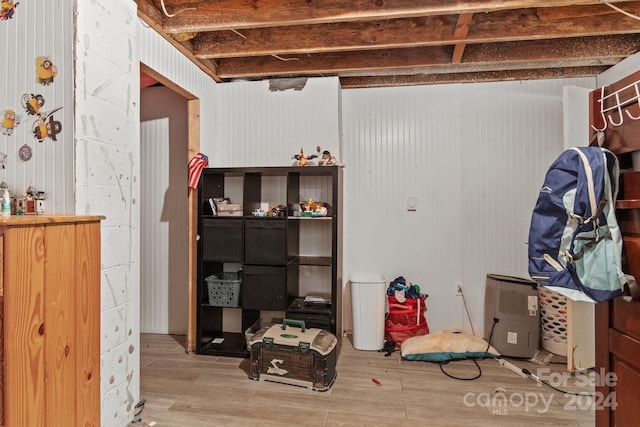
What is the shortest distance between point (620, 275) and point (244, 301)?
2304 millimetres

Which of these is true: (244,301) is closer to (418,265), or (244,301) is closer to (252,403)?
(252,403)

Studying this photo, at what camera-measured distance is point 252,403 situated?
203 centimetres

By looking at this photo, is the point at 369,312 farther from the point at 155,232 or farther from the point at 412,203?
the point at 155,232

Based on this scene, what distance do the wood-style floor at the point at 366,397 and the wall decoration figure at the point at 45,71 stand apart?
181cm

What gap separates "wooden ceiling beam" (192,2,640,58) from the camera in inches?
88.4

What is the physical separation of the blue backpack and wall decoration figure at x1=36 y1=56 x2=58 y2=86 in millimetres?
2191

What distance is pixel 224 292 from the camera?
274 centimetres

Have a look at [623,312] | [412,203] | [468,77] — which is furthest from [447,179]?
[623,312]

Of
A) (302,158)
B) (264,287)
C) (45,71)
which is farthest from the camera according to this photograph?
(302,158)

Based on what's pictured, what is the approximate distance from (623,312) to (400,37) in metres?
2.14

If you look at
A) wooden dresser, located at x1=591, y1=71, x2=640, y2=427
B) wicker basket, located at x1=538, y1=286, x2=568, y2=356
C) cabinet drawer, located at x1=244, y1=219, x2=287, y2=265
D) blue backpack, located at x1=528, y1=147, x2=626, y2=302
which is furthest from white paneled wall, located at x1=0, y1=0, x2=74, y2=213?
wicker basket, located at x1=538, y1=286, x2=568, y2=356

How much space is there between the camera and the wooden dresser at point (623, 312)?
1041mm

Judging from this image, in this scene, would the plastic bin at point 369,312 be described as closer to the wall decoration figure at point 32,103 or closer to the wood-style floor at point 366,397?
the wood-style floor at point 366,397

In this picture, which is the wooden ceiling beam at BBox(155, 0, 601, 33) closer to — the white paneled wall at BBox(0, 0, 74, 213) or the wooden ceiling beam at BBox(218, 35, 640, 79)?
the wooden ceiling beam at BBox(218, 35, 640, 79)
